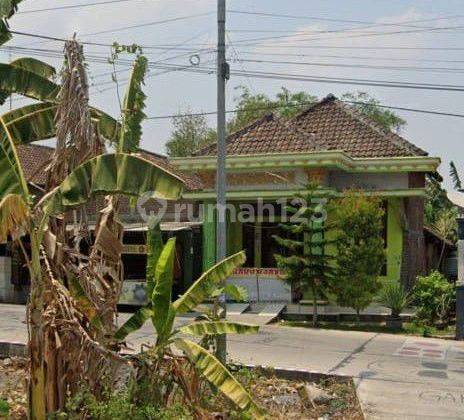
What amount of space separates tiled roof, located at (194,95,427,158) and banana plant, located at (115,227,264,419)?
41.2 ft

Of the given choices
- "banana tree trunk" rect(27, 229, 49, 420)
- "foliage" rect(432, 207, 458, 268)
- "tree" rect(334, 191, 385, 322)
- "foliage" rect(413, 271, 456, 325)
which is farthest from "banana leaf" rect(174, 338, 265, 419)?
"foliage" rect(432, 207, 458, 268)

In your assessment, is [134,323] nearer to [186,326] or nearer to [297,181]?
[186,326]

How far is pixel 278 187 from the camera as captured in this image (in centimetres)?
2000

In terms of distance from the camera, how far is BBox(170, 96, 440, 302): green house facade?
19.6m

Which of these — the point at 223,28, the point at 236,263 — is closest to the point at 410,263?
the point at 223,28

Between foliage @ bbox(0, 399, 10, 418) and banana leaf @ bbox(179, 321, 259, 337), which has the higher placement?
banana leaf @ bbox(179, 321, 259, 337)

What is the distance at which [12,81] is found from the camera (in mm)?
11258

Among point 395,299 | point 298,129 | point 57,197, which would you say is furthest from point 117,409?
point 298,129

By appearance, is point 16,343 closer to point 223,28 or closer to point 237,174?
point 223,28

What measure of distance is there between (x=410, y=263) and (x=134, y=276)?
26.6 feet

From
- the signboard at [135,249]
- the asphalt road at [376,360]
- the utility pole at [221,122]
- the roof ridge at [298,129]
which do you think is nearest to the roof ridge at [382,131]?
the roof ridge at [298,129]

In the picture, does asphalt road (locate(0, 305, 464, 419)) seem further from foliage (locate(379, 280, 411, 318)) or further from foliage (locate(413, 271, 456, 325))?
foliage (locate(413, 271, 456, 325))

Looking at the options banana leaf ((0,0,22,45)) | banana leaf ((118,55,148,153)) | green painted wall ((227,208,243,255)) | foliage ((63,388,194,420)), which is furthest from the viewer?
green painted wall ((227,208,243,255))

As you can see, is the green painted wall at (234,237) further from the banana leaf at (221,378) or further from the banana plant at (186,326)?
the banana leaf at (221,378)
